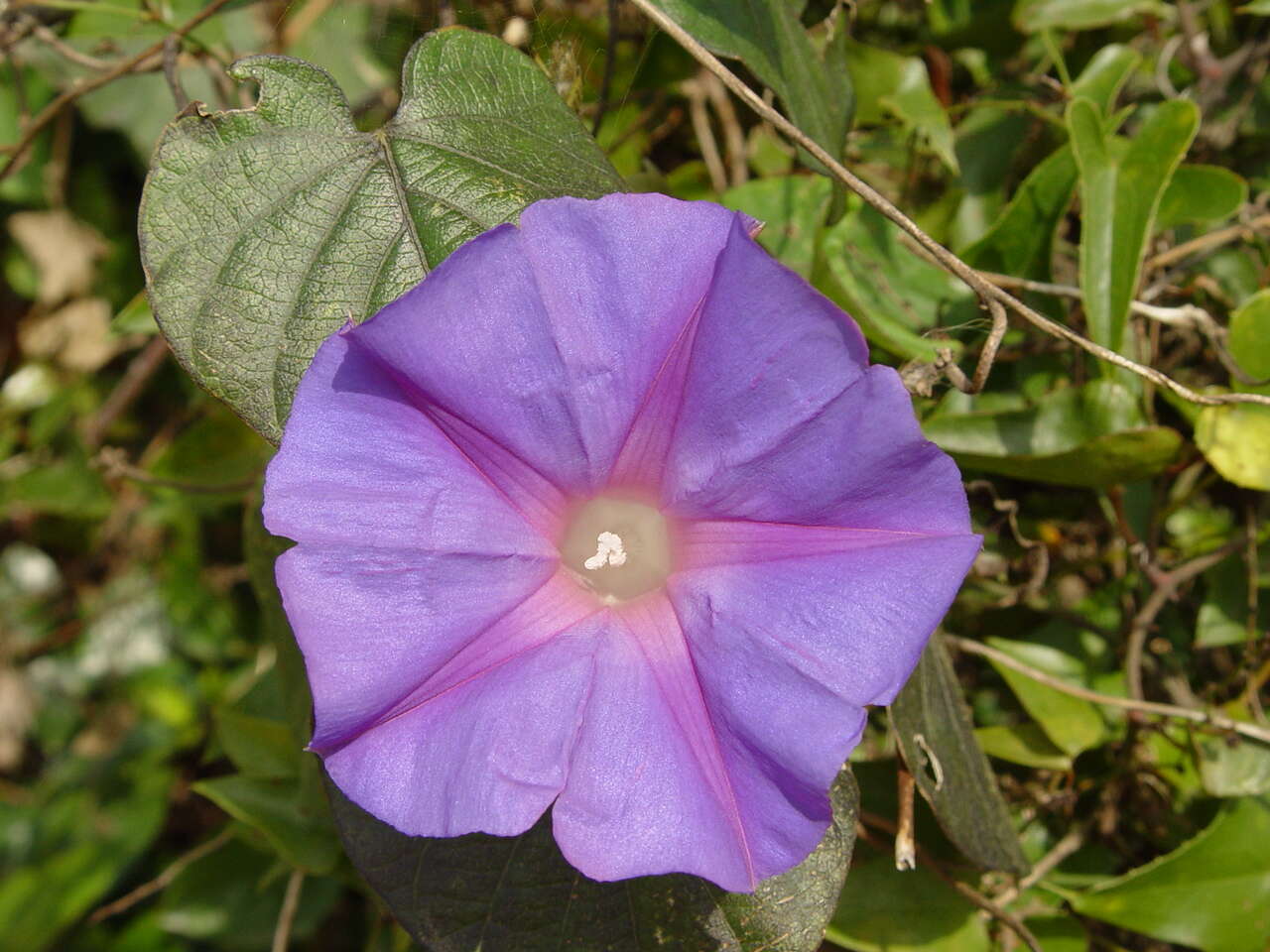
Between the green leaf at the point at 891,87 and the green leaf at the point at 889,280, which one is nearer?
the green leaf at the point at 889,280

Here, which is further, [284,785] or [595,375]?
[284,785]

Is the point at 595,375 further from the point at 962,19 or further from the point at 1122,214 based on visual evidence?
the point at 962,19

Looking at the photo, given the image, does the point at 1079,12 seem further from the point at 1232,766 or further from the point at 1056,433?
the point at 1232,766

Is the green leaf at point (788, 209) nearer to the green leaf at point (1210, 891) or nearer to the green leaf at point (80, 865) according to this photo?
the green leaf at point (1210, 891)

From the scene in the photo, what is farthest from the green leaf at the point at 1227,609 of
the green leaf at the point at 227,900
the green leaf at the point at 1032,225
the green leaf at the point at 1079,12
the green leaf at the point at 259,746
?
the green leaf at the point at 227,900

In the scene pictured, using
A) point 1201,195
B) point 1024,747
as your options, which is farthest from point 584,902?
point 1201,195

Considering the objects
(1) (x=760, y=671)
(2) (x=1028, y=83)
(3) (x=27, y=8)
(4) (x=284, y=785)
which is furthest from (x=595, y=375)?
(3) (x=27, y=8)

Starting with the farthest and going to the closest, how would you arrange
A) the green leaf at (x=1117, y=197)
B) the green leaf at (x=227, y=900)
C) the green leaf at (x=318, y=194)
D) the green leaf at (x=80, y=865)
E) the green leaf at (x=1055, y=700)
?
the green leaf at (x=80, y=865)
the green leaf at (x=227, y=900)
the green leaf at (x=1055, y=700)
the green leaf at (x=1117, y=197)
the green leaf at (x=318, y=194)

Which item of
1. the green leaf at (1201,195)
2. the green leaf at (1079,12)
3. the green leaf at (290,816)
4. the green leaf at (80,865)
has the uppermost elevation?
the green leaf at (1079,12)
